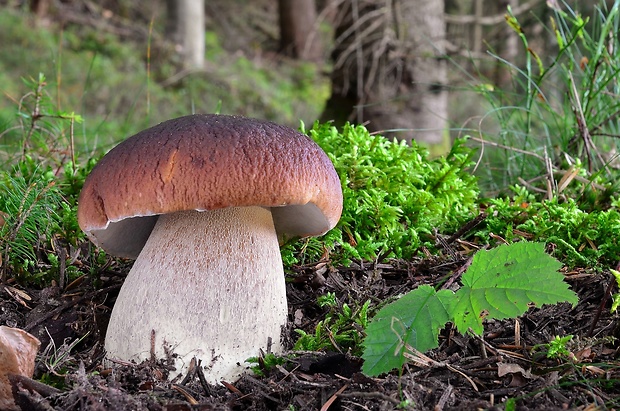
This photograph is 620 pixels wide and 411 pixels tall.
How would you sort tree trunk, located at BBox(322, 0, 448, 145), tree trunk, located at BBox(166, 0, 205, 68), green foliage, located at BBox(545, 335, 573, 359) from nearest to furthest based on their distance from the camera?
green foliage, located at BBox(545, 335, 573, 359)
tree trunk, located at BBox(322, 0, 448, 145)
tree trunk, located at BBox(166, 0, 205, 68)

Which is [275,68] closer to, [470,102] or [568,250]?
[470,102]

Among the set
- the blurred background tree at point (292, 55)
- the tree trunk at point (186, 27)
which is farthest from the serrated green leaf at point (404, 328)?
the tree trunk at point (186, 27)

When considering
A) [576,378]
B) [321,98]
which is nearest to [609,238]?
[576,378]

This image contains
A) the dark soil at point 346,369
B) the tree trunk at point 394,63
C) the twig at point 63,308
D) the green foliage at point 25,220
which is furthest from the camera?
the tree trunk at point 394,63

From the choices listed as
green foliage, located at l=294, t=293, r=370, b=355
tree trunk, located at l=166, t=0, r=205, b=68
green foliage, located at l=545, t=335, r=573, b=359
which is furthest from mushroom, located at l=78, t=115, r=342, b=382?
tree trunk, located at l=166, t=0, r=205, b=68

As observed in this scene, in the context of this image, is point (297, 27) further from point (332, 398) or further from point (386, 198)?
point (332, 398)

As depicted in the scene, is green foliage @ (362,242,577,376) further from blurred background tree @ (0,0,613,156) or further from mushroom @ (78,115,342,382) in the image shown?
blurred background tree @ (0,0,613,156)

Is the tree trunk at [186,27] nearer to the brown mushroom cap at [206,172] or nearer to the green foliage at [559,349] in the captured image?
the brown mushroom cap at [206,172]
